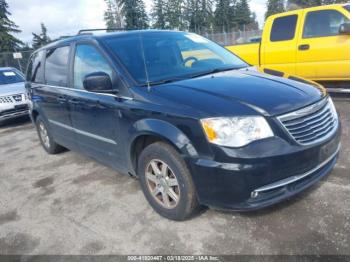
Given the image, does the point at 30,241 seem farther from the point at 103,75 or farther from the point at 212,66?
the point at 212,66

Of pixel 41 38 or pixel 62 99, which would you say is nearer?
pixel 62 99

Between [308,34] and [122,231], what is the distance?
5669 mm

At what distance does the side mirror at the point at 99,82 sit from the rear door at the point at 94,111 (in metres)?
0.06

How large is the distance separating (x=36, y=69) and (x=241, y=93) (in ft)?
13.1

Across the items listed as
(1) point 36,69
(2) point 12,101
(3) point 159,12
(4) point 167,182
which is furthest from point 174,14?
(4) point 167,182

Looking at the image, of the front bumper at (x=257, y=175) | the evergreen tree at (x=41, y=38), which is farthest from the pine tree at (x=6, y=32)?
the front bumper at (x=257, y=175)

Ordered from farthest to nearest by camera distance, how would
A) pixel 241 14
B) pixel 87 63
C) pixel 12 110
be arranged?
1. pixel 241 14
2. pixel 12 110
3. pixel 87 63

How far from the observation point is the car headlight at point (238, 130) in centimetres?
251

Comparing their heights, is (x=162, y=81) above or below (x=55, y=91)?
above

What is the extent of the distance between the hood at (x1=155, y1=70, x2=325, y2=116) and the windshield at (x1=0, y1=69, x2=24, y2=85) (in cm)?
851

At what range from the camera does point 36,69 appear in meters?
5.46

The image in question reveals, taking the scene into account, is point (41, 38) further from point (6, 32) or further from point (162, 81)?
point (162, 81)

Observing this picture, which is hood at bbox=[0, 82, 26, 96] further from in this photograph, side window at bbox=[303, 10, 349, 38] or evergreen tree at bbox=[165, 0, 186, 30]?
evergreen tree at bbox=[165, 0, 186, 30]

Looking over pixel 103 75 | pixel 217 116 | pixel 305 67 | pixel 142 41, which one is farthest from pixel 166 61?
pixel 305 67
